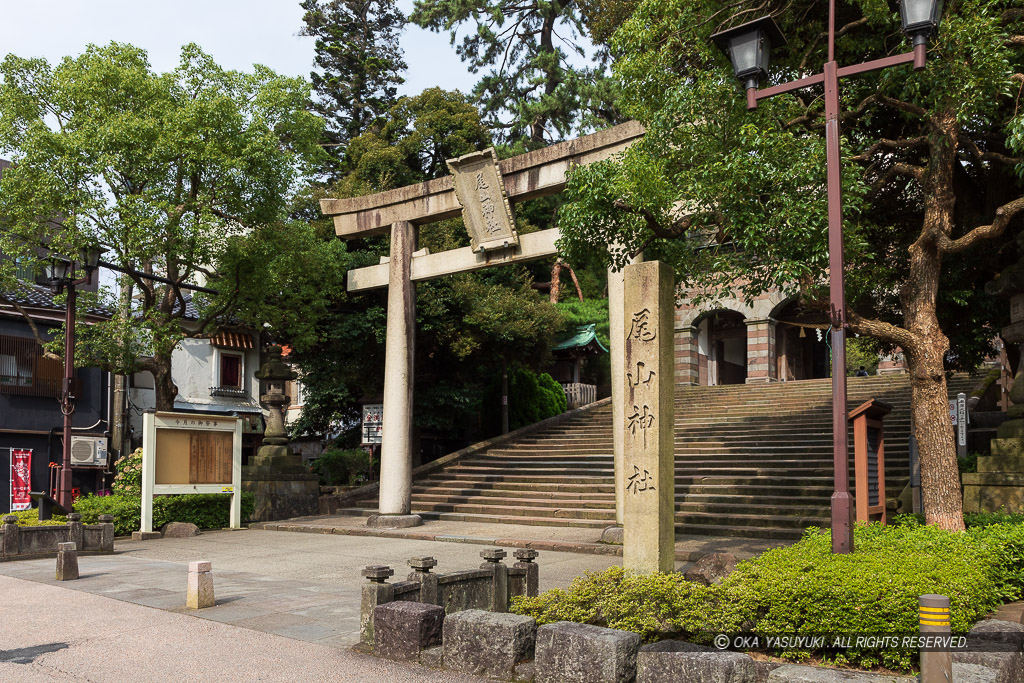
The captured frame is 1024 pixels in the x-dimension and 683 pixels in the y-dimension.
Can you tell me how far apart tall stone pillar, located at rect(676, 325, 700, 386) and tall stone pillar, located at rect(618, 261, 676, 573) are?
25.3 meters

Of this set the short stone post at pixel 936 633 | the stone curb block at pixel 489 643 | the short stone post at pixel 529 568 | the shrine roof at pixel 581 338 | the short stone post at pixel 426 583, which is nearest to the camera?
the short stone post at pixel 936 633

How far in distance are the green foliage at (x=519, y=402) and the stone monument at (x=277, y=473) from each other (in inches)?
373

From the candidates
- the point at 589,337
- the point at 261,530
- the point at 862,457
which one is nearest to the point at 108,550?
the point at 261,530

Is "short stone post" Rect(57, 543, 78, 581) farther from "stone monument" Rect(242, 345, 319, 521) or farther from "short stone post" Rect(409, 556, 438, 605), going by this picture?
"stone monument" Rect(242, 345, 319, 521)

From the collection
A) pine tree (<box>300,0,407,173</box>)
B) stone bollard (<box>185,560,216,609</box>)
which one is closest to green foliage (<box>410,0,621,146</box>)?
pine tree (<box>300,0,407,173</box>)

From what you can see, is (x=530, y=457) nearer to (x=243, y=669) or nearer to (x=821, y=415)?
(x=821, y=415)

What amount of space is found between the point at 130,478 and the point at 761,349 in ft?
73.2

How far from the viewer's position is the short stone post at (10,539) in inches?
522

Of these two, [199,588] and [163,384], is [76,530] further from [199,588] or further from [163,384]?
[199,588]

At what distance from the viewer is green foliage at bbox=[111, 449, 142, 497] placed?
17.2 m

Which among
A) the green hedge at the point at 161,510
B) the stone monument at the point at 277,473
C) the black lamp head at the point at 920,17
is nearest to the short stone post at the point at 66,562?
the green hedge at the point at 161,510

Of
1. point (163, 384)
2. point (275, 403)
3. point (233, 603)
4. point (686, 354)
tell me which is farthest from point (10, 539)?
point (686, 354)

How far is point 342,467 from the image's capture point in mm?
23344

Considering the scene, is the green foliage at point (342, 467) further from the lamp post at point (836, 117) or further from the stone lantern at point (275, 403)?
the lamp post at point (836, 117)
